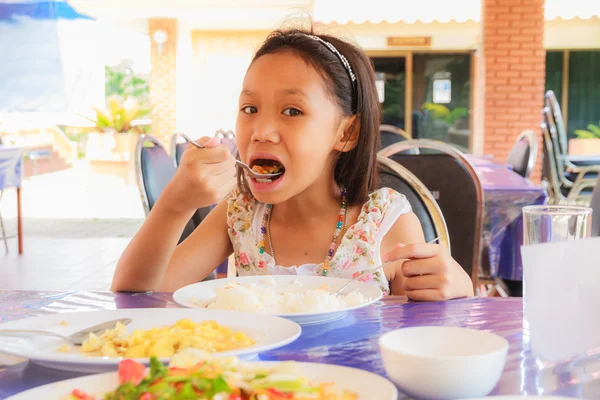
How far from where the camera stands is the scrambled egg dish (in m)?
0.69

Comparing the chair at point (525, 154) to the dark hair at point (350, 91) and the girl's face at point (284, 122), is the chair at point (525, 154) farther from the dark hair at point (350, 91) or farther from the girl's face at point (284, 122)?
the girl's face at point (284, 122)

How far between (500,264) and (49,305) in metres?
2.05

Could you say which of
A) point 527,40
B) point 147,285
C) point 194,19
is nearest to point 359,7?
point 527,40

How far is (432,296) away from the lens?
3.52 ft

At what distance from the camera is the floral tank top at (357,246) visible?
1.45m

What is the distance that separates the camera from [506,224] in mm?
2779

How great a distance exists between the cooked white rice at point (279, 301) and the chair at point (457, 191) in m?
1.26

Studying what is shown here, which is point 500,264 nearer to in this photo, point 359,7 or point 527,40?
point 527,40

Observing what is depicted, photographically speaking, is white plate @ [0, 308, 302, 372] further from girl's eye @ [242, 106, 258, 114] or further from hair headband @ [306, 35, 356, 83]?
hair headband @ [306, 35, 356, 83]

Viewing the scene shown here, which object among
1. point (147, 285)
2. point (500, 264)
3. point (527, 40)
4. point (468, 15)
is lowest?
point (500, 264)

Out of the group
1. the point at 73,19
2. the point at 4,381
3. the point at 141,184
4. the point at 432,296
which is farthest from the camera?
the point at 73,19

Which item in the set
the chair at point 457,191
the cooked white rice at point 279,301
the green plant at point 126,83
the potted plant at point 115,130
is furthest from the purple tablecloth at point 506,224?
the green plant at point 126,83

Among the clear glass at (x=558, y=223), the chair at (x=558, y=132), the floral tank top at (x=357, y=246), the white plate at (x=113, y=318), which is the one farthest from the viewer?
the chair at (x=558, y=132)

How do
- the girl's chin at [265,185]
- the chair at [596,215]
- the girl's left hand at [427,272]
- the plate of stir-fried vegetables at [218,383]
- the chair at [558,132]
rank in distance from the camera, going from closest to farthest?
the plate of stir-fried vegetables at [218,383] → the girl's left hand at [427,272] → the girl's chin at [265,185] → the chair at [596,215] → the chair at [558,132]
